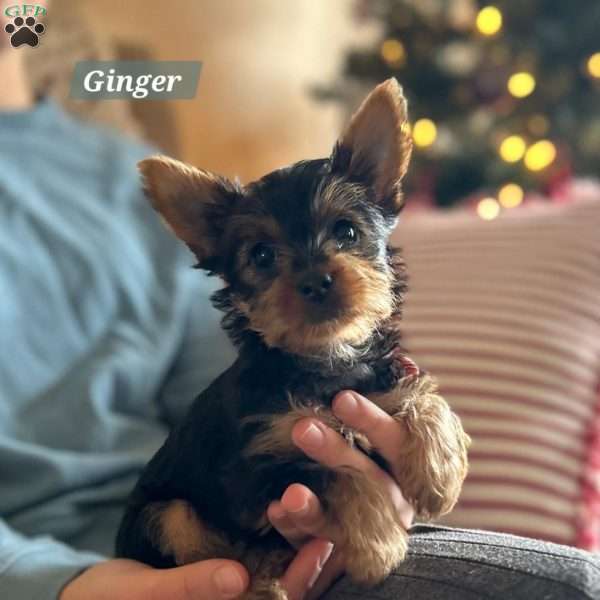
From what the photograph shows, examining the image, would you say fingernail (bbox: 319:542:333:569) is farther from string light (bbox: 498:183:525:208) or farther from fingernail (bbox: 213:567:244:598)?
string light (bbox: 498:183:525:208)

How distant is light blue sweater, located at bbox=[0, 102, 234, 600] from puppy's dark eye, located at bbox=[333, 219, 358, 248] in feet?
1.07

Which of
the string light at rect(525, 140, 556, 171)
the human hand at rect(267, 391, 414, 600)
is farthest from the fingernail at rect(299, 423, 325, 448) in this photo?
the string light at rect(525, 140, 556, 171)

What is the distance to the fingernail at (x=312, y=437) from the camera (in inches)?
33.5

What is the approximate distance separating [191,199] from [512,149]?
1777 millimetres

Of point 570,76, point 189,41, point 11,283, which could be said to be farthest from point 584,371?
point 570,76

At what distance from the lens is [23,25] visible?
95cm

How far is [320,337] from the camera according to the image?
822mm

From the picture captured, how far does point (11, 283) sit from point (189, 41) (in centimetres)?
68

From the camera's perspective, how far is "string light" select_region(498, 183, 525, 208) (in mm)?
2363

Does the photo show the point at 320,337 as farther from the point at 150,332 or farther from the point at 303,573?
the point at 150,332

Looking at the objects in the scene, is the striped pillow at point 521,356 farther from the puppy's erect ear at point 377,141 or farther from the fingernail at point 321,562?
the puppy's erect ear at point 377,141

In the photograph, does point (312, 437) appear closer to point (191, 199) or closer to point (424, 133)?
point (191, 199)

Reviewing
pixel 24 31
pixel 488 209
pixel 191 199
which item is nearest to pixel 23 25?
pixel 24 31

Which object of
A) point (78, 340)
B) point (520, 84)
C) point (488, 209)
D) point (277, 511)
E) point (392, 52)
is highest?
point (392, 52)
